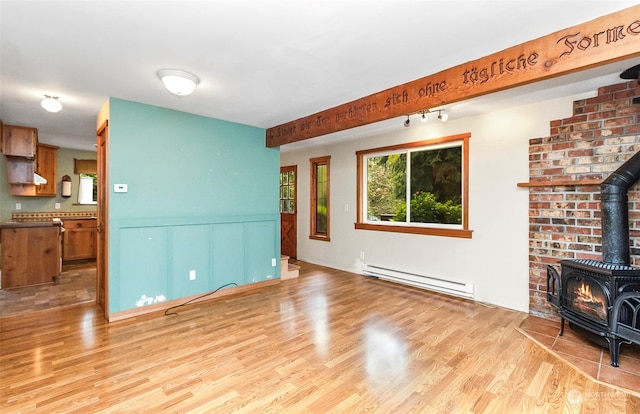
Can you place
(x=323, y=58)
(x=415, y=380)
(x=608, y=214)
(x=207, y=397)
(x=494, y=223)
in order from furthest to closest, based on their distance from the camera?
(x=494, y=223) < (x=608, y=214) < (x=323, y=58) < (x=415, y=380) < (x=207, y=397)

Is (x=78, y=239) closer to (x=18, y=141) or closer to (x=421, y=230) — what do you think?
(x=18, y=141)

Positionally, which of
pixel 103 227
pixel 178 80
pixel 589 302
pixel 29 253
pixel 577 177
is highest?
pixel 178 80

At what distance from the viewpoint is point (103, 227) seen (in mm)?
3625

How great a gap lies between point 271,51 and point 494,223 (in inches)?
128

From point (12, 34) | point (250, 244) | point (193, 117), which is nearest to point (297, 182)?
point (250, 244)

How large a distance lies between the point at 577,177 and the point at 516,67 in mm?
1745

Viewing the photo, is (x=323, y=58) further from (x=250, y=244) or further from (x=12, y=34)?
(x=250, y=244)

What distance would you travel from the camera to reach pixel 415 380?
2193mm

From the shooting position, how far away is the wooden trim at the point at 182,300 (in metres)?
3.30

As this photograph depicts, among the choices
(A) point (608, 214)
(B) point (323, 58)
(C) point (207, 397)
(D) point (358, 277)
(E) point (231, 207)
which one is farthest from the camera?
(D) point (358, 277)

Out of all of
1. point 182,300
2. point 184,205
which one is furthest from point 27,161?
point 182,300

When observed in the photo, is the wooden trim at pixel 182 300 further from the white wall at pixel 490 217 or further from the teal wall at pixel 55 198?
the teal wall at pixel 55 198

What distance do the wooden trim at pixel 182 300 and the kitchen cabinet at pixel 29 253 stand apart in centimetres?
246

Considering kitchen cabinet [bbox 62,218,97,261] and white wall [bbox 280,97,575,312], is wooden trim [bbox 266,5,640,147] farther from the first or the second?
kitchen cabinet [bbox 62,218,97,261]
